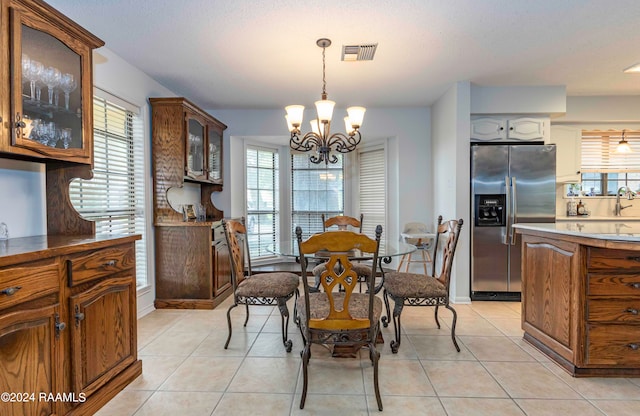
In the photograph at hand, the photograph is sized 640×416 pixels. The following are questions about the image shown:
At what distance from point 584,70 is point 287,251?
3.49 metres

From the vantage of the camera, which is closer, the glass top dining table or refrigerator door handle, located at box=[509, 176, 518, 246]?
the glass top dining table

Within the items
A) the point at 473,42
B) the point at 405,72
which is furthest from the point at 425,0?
the point at 405,72

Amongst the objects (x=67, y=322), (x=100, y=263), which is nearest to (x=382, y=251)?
(x=100, y=263)

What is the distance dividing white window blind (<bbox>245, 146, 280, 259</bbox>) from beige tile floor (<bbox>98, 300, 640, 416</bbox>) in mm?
2164

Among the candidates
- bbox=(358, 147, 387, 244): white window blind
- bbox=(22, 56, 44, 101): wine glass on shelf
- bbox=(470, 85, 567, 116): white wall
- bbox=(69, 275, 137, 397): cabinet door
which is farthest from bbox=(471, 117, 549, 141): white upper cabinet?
bbox=(22, 56, 44, 101): wine glass on shelf

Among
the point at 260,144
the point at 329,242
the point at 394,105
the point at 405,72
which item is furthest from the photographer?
the point at 260,144

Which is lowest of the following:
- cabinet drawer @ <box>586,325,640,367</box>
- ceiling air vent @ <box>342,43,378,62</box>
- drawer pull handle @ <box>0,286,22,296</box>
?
cabinet drawer @ <box>586,325,640,367</box>

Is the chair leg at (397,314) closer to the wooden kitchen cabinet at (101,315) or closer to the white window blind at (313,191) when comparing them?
the wooden kitchen cabinet at (101,315)

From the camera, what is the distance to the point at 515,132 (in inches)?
151

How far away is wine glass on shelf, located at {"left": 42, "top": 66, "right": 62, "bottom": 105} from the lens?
174 cm

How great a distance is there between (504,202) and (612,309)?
5.95ft

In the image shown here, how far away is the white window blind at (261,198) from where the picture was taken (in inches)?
192

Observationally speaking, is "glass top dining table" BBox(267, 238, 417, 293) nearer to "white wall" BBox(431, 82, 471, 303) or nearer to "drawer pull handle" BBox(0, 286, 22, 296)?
"white wall" BBox(431, 82, 471, 303)

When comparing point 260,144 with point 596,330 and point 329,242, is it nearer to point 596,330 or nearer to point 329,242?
point 329,242
